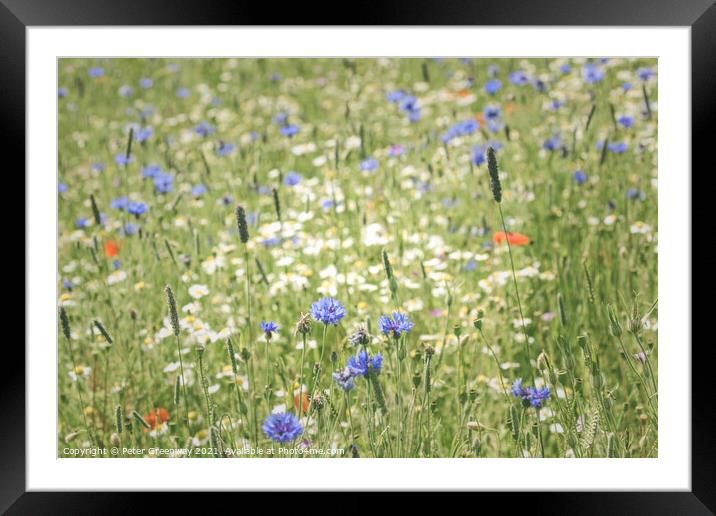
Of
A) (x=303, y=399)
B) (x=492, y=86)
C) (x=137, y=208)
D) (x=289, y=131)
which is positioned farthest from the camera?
(x=492, y=86)

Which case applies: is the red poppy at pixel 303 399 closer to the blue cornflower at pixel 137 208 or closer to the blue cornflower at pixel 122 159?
the blue cornflower at pixel 137 208

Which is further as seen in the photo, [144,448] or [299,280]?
[299,280]

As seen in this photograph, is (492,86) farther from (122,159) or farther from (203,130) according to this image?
(122,159)

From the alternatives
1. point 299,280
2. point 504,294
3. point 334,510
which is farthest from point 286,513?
point 504,294

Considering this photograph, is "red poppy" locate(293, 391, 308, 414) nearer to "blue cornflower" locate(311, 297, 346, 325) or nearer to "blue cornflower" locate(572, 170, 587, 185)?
"blue cornflower" locate(311, 297, 346, 325)

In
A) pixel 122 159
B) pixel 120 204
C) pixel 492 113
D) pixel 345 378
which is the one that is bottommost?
pixel 345 378

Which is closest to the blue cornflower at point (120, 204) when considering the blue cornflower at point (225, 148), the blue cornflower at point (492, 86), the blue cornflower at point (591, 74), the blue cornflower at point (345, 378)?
the blue cornflower at point (225, 148)

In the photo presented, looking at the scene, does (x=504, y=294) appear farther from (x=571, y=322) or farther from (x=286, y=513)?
(x=286, y=513)

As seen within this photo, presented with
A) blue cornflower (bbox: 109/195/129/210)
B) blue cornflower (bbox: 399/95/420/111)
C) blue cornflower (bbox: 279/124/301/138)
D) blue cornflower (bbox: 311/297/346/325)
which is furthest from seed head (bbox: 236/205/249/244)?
blue cornflower (bbox: 399/95/420/111)

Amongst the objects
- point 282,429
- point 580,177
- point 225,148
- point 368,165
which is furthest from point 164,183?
point 580,177
